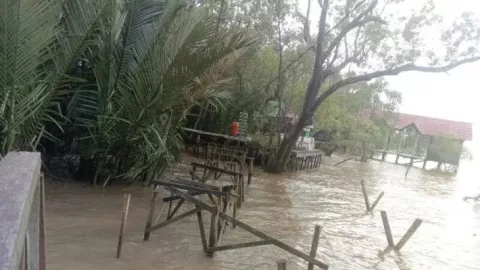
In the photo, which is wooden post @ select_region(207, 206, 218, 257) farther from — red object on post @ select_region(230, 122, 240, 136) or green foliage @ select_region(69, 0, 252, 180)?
red object on post @ select_region(230, 122, 240, 136)

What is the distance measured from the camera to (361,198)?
15.0 m

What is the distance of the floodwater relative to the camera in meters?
6.14

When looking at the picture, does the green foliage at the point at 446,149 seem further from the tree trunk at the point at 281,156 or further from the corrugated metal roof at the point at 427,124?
the tree trunk at the point at 281,156

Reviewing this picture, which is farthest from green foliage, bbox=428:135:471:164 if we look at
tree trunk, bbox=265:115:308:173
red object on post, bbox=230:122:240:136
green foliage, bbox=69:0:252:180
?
green foliage, bbox=69:0:252:180

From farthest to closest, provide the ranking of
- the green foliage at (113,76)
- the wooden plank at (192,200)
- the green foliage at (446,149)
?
the green foliage at (446,149)
the green foliage at (113,76)
the wooden plank at (192,200)

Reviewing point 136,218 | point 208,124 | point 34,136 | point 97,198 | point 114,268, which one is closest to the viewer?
point 114,268

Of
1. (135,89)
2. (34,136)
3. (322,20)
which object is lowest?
(34,136)

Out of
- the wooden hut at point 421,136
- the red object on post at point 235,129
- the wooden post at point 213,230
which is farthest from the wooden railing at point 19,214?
the wooden hut at point 421,136

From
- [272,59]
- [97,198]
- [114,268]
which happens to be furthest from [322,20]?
[114,268]

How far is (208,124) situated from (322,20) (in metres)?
6.09

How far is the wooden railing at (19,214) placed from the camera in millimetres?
1533

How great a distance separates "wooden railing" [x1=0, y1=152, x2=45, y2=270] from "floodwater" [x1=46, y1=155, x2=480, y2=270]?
2.44m

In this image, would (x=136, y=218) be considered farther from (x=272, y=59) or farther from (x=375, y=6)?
(x=272, y=59)

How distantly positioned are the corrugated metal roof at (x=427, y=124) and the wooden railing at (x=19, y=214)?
3667cm
